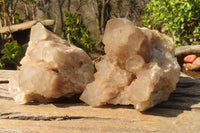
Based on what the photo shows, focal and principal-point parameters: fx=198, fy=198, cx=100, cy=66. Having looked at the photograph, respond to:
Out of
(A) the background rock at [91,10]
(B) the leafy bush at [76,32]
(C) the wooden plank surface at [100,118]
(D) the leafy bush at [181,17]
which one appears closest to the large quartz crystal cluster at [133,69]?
(C) the wooden plank surface at [100,118]

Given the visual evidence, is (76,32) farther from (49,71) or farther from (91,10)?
(49,71)

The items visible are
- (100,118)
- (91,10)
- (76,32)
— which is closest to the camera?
(100,118)

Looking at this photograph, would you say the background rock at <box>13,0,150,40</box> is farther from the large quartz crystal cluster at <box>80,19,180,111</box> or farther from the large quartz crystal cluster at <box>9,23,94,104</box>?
the large quartz crystal cluster at <box>80,19,180,111</box>

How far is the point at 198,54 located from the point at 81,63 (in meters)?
3.34

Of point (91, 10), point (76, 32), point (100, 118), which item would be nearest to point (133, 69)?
point (100, 118)

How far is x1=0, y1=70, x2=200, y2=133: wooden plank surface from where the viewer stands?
1053 millimetres

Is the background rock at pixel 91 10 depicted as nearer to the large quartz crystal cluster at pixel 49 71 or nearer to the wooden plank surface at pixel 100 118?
the large quartz crystal cluster at pixel 49 71

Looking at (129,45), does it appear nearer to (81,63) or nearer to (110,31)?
(110,31)

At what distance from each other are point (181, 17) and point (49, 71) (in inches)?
141

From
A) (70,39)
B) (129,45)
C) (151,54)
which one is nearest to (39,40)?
(129,45)

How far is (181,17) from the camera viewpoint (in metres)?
4.04

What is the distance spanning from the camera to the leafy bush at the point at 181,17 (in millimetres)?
3902

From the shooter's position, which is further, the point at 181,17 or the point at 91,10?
the point at 91,10

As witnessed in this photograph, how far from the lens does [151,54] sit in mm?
1174
